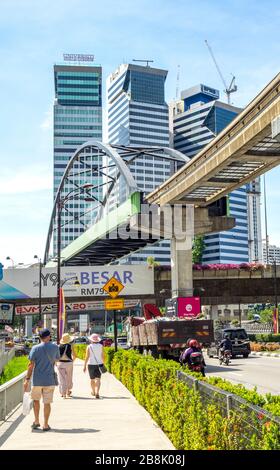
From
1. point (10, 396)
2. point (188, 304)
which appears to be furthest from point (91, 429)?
point (188, 304)

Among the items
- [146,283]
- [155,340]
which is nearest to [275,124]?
[155,340]

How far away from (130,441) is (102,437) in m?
0.59

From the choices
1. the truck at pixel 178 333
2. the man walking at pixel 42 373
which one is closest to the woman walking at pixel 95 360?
the man walking at pixel 42 373

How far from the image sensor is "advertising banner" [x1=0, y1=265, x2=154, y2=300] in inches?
2630

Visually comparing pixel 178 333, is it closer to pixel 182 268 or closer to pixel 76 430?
pixel 76 430

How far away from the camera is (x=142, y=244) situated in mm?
83625

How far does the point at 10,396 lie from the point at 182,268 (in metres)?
42.1

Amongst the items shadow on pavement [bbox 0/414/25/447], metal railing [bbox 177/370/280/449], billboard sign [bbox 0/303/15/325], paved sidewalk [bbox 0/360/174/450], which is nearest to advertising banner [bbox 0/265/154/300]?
billboard sign [bbox 0/303/15/325]

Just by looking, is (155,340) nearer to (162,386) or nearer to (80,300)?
(162,386)

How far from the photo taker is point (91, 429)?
35.1 feet

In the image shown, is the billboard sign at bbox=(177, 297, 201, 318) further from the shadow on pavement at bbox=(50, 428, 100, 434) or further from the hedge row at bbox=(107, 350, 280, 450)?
the shadow on pavement at bbox=(50, 428, 100, 434)

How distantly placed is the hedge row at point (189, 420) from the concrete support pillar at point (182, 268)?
41.2 meters

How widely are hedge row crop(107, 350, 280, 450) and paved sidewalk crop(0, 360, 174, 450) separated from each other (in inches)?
12.2

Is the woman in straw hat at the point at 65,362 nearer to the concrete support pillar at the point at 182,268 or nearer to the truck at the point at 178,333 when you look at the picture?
the truck at the point at 178,333
